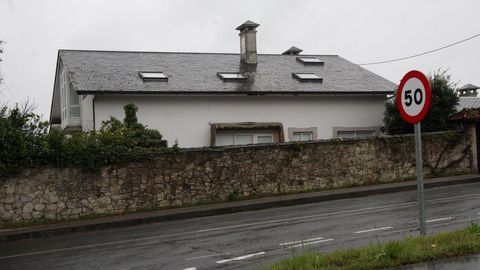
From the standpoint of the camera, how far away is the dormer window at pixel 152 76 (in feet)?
79.8

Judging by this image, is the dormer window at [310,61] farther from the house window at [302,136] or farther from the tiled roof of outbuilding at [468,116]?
the tiled roof of outbuilding at [468,116]

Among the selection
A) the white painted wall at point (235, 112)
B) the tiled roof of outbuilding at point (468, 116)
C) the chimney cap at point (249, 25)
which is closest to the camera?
the tiled roof of outbuilding at point (468, 116)

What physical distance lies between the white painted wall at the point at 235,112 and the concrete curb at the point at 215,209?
20.1ft

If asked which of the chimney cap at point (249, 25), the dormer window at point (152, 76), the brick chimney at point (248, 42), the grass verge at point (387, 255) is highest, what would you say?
the chimney cap at point (249, 25)

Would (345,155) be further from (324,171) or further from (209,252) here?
(209,252)

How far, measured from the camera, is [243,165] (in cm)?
1969

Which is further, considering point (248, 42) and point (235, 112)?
point (248, 42)

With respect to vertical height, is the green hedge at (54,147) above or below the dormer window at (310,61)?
below

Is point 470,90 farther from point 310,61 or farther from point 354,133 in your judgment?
point 354,133

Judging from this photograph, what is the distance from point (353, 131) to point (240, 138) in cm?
562

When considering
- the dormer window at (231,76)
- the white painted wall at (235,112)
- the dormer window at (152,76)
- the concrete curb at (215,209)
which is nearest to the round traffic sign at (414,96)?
the concrete curb at (215,209)

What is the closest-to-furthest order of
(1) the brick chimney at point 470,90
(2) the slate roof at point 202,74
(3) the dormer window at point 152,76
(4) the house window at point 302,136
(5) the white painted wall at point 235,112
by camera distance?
(5) the white painted wall at point 235,112, (2) the slate roof at point 202,74, (3) the dormer window at point 152,76, (4) the house window at point 302,136, (1) the brick chimney at point 470,90

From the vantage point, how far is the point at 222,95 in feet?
80.5

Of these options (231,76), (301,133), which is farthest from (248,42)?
(301,133)
